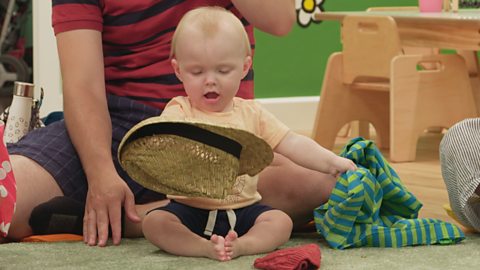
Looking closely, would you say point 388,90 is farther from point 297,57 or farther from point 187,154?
point 187,154

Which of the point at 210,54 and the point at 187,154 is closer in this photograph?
the point at 187,154

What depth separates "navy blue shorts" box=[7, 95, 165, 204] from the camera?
162 cm

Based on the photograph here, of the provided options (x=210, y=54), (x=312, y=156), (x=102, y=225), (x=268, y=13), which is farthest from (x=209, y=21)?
(x=102, y=225)

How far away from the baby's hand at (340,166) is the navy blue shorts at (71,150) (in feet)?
1.08

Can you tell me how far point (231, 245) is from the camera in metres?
1.41

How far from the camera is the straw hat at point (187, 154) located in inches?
51.5

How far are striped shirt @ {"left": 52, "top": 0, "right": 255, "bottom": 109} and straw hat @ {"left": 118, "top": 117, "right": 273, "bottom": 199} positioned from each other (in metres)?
0.32

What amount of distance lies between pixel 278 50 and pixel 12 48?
1412mm

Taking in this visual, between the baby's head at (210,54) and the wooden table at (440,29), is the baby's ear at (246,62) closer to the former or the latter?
the baby's head at (210,54)

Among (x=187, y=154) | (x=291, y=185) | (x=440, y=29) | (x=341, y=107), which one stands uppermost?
(x=440, y=29)

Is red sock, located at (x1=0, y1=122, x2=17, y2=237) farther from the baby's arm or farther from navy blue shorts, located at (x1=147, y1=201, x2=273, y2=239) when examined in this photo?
the baby's arm

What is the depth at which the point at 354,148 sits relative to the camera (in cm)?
157

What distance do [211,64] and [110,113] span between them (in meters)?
0.32

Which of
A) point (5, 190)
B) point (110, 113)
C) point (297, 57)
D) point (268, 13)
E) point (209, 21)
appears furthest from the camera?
point (297, 57)
